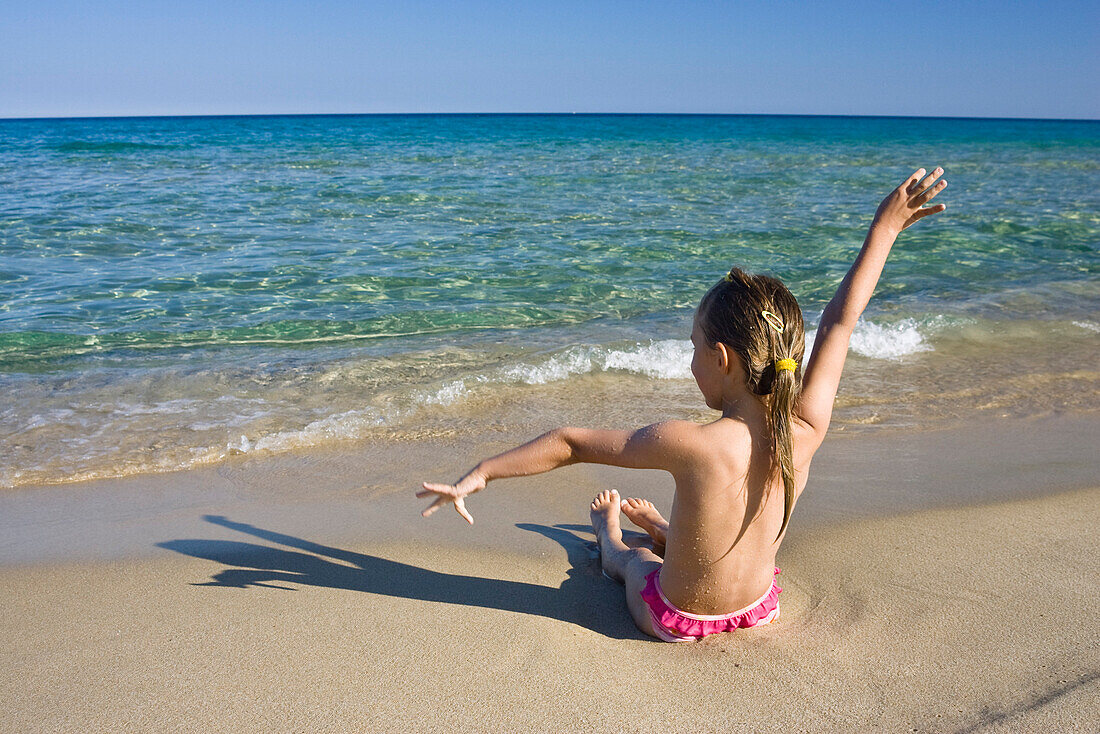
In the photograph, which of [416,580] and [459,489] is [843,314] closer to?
[459,489]

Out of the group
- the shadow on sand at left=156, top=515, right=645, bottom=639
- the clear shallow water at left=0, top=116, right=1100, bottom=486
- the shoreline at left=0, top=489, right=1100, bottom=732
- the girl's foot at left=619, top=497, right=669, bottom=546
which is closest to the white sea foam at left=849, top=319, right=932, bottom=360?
the clear shallow water at left=0, top=116, right=1100, bottom=486

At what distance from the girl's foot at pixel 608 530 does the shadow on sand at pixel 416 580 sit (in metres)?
0.05

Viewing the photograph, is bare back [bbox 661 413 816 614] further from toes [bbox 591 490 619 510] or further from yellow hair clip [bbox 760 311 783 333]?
toes [bbox 591 490 619 510]

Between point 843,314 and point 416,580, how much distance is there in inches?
64.5

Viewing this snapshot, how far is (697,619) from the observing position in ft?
7.76

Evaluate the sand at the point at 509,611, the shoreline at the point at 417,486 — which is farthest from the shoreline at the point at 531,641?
the shoreline at the point at 417,486

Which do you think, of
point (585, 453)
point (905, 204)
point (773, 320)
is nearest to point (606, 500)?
point (585, 453)

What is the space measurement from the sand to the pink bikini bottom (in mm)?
42

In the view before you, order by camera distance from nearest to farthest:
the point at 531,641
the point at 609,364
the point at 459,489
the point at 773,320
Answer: the point at 773,320, the point at 459,489, the point at 531,641, the point at 609,364

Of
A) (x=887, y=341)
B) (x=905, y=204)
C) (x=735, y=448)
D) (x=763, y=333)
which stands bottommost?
(x=887, y=341)

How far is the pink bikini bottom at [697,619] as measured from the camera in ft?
7.77

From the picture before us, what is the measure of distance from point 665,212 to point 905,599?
1066cm

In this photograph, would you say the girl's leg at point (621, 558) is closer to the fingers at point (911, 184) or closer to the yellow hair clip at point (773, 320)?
the yellow hair clip at point (773, 320)

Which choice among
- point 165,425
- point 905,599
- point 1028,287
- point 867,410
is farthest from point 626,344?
point 1028,287
